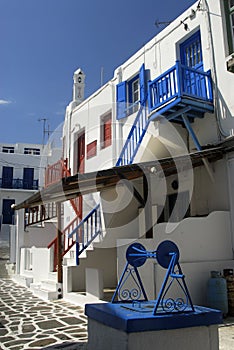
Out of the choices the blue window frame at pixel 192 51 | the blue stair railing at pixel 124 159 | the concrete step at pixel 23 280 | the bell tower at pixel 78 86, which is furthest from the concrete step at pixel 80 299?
the bell tower at pixel 78 86

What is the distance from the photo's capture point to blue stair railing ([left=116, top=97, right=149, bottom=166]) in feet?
37.7

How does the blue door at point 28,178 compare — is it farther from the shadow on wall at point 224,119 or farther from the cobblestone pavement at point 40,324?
the shadow on wall at point 224,119

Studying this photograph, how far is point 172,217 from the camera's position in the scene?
11508mm

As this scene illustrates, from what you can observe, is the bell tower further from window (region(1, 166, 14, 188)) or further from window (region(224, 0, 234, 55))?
window (region(1, 166, 14, 188))

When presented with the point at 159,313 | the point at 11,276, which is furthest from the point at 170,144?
the point at 11,276

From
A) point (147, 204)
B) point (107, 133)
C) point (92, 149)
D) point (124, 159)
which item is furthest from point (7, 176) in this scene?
point (147, 204)

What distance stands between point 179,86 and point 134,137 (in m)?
3.07

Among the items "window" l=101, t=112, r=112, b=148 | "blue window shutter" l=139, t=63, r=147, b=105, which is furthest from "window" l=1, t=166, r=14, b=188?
"blue window shutter" l=139, t=63, r=147, b=105

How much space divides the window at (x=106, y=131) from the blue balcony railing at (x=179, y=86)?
392cm

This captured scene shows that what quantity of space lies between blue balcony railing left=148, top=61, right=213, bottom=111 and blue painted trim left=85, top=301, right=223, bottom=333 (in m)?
6.46

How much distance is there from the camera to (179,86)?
30.1 ft

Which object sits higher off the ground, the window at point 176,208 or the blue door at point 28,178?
the blue door at point 28,178

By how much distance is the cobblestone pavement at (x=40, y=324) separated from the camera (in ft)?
20.1

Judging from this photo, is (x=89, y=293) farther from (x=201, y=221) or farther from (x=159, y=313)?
(x=159, y=313)
